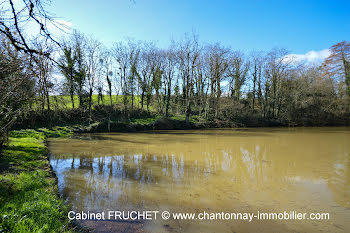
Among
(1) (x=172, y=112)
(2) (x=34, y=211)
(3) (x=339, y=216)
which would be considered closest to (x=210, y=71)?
(1) (x=172, y=112)

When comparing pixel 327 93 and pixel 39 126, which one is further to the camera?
pixel 327 93

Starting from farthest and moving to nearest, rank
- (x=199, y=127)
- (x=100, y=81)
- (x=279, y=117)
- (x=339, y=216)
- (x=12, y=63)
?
(x=279, y=117) → (x=199, y=127) → (x=100, y=81) → (x=339, y=216) → (x=12, y=63)

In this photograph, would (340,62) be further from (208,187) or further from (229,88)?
(208,187)

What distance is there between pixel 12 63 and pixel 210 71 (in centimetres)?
2354

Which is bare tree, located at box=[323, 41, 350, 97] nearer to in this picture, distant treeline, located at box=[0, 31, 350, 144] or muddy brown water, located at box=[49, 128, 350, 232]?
distant treeline, located at box=[0, 31, 350, 144]

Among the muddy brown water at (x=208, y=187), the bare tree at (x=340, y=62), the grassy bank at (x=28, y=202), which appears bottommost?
the muddy brown water at (x=208, y=187)

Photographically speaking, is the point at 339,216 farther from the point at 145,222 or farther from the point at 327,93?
the point at 327,93

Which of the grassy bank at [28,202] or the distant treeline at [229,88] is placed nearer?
the grassy bank at [28,202]

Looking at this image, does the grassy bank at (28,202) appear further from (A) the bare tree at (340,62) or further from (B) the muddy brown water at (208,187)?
(A) the bare tree at (340,62)

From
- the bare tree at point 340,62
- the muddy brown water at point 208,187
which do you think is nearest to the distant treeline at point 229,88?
the bare tree at point 340,62

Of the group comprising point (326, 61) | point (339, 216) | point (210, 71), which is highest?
point (326, 61)

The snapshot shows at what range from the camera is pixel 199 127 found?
80.2 feet

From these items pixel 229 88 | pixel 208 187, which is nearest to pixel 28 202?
pixel 208 187

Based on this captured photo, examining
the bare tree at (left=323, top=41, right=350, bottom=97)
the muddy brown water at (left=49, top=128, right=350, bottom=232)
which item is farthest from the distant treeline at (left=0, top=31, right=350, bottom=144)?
the muddy brown water at (left=49, top=128, right=350, bottom=232)
